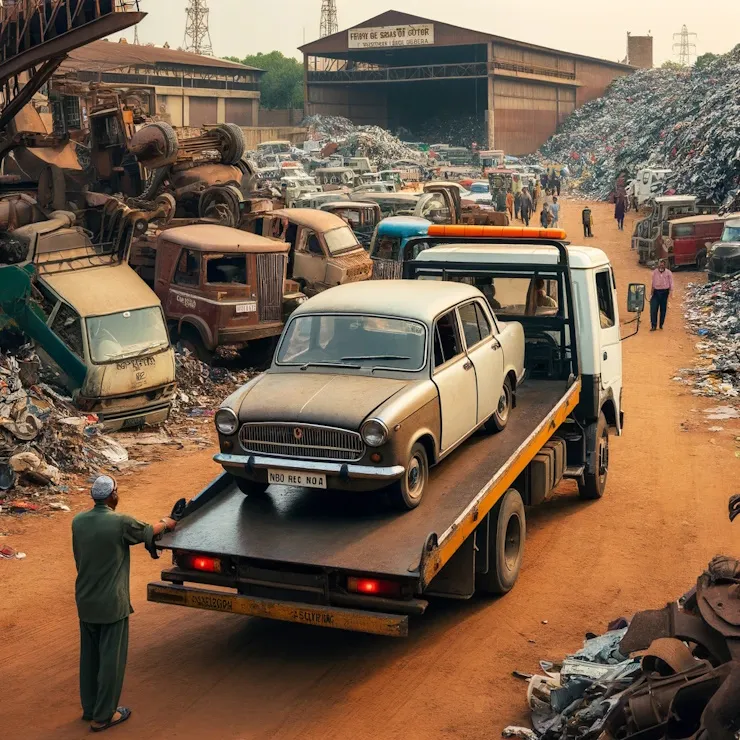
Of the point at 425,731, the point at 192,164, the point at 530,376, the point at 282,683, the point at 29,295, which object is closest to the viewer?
the point at 425,731

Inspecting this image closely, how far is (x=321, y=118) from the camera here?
2854 inches

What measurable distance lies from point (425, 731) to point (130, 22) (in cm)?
1592

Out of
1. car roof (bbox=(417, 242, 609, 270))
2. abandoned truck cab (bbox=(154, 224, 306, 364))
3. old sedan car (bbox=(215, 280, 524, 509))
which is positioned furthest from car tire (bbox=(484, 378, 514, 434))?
abandoned truck cab (bbox=(154, 224, 306, 364))

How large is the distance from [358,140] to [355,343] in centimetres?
5543

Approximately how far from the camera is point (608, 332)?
11453mm

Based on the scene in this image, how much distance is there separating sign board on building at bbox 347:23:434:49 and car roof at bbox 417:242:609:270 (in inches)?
2393

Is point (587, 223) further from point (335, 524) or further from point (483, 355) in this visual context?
point (335, 524)

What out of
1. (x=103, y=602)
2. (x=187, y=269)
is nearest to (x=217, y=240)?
(x=187, y=269)

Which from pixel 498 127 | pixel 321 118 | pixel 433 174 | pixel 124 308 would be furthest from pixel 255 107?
pixel 124 308

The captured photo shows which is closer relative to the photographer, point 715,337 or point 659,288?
point 715,337

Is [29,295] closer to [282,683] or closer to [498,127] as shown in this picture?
[282,683]

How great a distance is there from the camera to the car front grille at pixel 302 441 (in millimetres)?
7402

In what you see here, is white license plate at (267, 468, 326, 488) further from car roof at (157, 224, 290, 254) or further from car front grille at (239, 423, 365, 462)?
car roof at (157, 224, 290, 254)

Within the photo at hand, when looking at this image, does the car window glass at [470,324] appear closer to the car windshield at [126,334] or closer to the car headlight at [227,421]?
the car headlight at [227,421]
